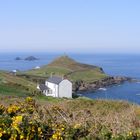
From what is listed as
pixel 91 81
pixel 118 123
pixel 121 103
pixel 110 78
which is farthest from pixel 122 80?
pixel 118 123

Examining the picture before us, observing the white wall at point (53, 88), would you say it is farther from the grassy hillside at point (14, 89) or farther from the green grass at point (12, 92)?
the green grass at point (12, 92)

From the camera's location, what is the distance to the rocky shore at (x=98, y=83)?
115m

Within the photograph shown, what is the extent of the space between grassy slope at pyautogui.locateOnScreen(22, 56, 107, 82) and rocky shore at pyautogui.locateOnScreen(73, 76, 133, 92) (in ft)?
9.39

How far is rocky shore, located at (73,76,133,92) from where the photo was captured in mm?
115244

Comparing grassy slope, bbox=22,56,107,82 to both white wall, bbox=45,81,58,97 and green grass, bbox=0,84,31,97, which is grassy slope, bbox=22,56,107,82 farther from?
green grass, bbox=0,84,31,97

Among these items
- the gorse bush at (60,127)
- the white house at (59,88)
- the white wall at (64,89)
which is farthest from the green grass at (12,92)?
the white wall at (64,89)

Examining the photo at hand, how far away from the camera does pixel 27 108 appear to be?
11305 mm

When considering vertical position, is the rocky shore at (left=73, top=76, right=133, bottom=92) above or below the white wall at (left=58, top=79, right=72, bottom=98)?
below

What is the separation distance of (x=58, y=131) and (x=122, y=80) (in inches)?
4958

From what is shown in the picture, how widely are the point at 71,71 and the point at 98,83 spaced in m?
21.7

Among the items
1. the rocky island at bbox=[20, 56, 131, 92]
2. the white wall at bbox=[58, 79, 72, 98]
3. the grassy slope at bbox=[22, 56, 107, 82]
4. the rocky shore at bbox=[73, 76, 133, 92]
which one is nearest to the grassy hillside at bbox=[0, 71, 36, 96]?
the white wall at bbox=[58, 79, 72, 98]

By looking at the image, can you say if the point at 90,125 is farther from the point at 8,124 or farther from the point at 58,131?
the point at 8,124

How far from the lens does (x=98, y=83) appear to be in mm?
127000

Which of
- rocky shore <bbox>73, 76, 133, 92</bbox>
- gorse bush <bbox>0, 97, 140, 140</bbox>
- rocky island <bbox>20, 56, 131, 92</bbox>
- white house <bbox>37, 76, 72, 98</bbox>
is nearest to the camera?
A: gorse bush <bbox>0, 97, 140, 140</bbox>
